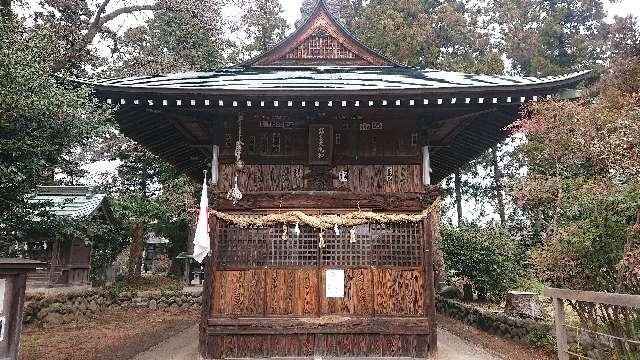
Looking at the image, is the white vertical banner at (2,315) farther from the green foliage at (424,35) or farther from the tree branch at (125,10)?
the green foliage at (424,35)

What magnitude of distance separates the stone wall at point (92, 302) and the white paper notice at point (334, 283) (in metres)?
12.6

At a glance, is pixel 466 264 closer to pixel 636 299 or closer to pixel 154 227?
pixel 636 299

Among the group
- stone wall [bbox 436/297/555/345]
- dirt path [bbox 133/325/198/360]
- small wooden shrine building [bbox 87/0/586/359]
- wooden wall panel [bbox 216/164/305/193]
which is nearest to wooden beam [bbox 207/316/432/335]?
small wooden shrine building [bbox 87/0/586/359]

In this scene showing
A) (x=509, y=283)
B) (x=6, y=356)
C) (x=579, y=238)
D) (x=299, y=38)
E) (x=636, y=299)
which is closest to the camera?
(x=636, y=299)

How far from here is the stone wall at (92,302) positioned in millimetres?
16875

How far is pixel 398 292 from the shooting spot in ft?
29.8

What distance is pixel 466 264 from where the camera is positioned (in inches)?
665

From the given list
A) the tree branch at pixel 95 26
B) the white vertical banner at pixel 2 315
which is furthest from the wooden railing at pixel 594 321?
the tree branch at pixel 95 26

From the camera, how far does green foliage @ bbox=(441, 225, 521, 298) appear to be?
53.8 feet

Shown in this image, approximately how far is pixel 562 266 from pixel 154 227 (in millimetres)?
21924

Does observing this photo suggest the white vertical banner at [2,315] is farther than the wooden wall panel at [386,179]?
No

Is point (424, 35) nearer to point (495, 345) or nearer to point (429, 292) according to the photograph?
point (495, 345)

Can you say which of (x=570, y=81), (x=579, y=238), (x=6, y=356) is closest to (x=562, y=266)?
(x=579, y=238)

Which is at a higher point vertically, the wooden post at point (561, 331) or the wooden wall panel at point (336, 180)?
the wooden wall panel at point (336, 180)
